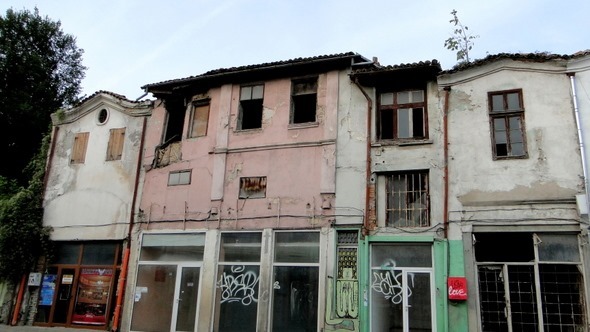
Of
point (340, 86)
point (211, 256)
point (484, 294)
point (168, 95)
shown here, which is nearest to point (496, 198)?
point (484, 294)

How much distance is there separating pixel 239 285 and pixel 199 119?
565 cm

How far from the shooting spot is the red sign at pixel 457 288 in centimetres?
1077

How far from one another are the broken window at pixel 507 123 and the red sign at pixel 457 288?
3.16 metres

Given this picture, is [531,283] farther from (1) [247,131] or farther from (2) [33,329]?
(2) [33,329]

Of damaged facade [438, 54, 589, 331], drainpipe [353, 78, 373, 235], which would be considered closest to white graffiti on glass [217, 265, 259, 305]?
drainpipe [353, 78, 373, 235]

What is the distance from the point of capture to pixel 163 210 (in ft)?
48.2

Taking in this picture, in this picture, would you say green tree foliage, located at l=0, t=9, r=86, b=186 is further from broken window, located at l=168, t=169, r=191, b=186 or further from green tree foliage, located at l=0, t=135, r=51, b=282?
broken window, located at l=168, t=169, r=191, b=186

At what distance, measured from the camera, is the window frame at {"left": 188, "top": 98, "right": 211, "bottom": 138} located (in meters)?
15.3

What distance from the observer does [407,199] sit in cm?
1227

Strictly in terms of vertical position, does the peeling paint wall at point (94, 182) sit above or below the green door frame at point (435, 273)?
above

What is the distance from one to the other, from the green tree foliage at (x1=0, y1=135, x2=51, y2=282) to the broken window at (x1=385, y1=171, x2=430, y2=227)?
454 inches

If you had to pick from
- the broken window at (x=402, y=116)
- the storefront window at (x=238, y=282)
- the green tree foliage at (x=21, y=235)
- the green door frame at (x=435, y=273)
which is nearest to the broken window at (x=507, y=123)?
the broken window at (x=402, y=116)

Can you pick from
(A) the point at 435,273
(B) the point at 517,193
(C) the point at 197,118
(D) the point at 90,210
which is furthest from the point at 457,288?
(D) the point at 90,210

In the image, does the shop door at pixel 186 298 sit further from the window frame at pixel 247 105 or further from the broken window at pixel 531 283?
the broken window at pixel 531 283
